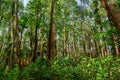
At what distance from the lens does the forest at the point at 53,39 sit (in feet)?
33.9

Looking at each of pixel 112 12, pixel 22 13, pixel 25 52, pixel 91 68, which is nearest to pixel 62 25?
pixel 22 13

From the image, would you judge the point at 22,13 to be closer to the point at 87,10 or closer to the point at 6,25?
the point at 6,25

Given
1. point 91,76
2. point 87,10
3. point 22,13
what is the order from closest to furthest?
point 91,76 < point 22,13 < point 87,10

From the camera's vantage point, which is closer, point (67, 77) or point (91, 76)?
point (67, 77)

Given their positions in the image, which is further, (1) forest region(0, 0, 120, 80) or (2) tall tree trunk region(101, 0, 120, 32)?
(1) forest region(0, 0, 120, 80)

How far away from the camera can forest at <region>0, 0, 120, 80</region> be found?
1032cm

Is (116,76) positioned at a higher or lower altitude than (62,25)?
lower

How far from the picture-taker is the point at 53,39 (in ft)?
104

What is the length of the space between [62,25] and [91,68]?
3184 cm

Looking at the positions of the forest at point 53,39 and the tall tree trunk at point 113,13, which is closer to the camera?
the tall tree trunk at point 113,13

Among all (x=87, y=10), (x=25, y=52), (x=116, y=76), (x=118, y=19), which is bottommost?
(x=116, y=76)

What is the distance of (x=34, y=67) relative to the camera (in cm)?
1021

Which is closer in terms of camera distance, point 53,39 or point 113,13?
point 113,13

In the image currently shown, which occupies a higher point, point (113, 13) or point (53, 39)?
point (53, 39)
